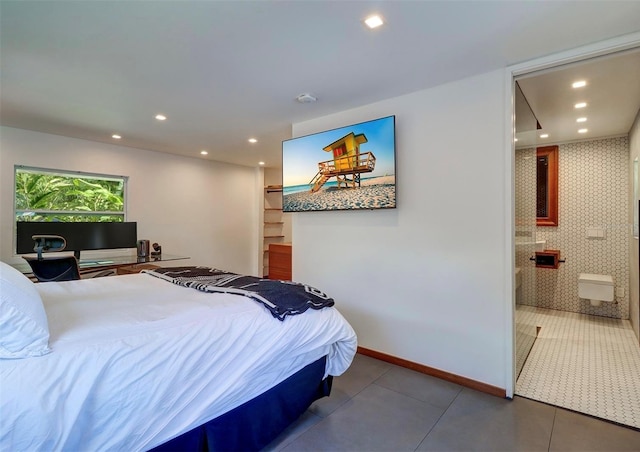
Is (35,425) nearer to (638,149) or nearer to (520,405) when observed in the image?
(520,405)

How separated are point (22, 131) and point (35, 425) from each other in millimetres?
4319

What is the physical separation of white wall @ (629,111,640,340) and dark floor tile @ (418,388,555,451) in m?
2.11

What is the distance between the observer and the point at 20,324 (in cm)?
112

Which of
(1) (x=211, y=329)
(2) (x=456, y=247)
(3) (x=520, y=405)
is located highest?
(2) (x=456, y=247)

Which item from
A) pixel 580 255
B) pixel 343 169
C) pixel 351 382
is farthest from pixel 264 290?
pixel 580 255

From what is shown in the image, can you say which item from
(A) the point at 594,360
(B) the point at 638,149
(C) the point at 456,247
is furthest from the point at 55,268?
(B) the point at 638,149

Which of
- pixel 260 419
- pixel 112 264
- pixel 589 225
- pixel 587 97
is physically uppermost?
pixel 587 97

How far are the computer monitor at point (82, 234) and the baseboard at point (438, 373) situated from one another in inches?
142

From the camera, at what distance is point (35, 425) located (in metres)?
1.02

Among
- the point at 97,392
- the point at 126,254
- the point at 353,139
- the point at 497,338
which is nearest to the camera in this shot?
the point at 97,392

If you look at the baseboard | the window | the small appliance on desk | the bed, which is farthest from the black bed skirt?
the window

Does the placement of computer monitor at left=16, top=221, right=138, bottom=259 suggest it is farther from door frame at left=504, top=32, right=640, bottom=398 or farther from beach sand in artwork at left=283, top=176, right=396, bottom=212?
door frame at left=504, top=32, right=640, bottom=398

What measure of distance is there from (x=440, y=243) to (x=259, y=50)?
2.00 m

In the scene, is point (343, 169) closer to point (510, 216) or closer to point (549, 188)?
point (510, 216)
